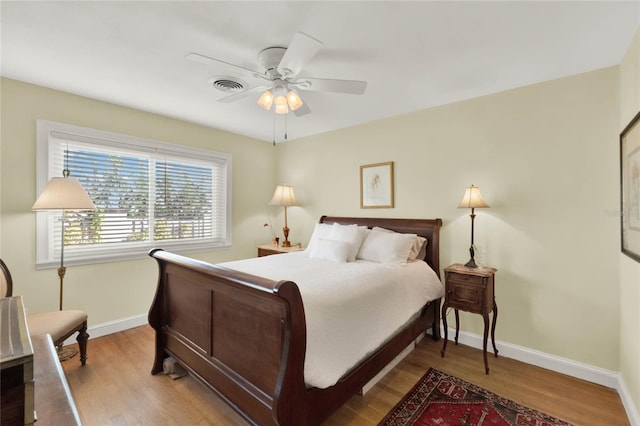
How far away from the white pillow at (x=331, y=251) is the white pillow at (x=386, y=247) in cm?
24

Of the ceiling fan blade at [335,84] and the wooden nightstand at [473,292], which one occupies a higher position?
the ceiling fan blade at [335,84]

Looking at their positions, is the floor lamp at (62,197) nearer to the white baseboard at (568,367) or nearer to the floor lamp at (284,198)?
the floor lamp at (284,198)

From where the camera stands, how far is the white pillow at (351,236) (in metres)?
2.94

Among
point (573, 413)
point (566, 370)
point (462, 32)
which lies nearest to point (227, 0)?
point (462, 32)

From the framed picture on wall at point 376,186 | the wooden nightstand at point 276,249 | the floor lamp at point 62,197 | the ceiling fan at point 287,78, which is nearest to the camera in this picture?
the ceiling fan at point 287,78

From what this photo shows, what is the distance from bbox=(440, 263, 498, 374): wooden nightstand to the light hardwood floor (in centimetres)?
21

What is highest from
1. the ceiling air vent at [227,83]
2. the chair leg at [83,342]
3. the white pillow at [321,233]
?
the ceiling air vent at [227,83]

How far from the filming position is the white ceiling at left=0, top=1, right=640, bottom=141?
166 centimetres

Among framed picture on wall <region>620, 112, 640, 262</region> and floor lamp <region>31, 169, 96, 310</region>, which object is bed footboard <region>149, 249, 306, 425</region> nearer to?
floor lamp <region>31, 169, 96, 310</region>

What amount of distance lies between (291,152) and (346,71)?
7.88 feet

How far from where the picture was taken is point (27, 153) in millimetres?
2637

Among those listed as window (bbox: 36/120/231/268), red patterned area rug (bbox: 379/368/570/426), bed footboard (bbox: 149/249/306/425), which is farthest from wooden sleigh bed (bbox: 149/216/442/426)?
window (bbox: 36/120/231/268)

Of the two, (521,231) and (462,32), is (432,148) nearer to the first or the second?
(521,231)

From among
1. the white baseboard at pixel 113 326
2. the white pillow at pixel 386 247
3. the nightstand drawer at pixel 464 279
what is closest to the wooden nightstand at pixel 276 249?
the white pillow at pixel 386 247
